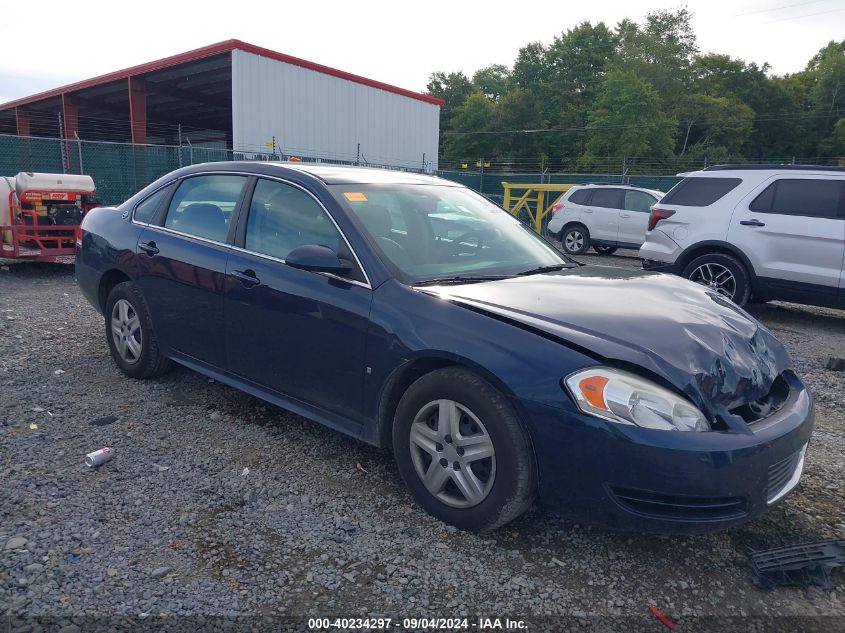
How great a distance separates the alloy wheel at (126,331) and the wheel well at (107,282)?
0.19 m

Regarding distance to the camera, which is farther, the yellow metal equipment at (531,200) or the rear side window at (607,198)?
the yellow metal equipment at (531,200)

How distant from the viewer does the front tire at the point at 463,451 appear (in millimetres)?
2572

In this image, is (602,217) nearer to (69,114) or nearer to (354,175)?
(354,175)

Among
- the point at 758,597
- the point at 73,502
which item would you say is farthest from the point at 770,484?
the point at 73,502

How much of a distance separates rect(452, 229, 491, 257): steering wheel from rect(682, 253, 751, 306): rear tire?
4730 mm

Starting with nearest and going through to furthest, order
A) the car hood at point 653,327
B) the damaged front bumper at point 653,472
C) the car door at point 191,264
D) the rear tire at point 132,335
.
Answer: the damaged front bumper at point 653,472, the car hood at point 653,327, the car door at point 191,264, the rear tire at point 132,335

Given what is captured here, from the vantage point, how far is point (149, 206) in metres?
4.54

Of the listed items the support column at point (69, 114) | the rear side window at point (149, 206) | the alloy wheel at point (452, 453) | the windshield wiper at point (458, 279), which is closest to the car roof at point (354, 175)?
the windshield wiper at point (458, 279)

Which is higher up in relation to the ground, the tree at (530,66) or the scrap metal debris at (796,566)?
the tree at (530,66)

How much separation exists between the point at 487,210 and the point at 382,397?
1.70m

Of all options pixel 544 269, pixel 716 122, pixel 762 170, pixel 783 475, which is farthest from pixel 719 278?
pixel 716 122

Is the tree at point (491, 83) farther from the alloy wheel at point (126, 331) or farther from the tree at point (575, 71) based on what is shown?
the alloy wheel at point (126, 331)

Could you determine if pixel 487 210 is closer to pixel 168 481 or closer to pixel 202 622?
pixel 168 481

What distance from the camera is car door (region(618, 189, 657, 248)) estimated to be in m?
14.8
